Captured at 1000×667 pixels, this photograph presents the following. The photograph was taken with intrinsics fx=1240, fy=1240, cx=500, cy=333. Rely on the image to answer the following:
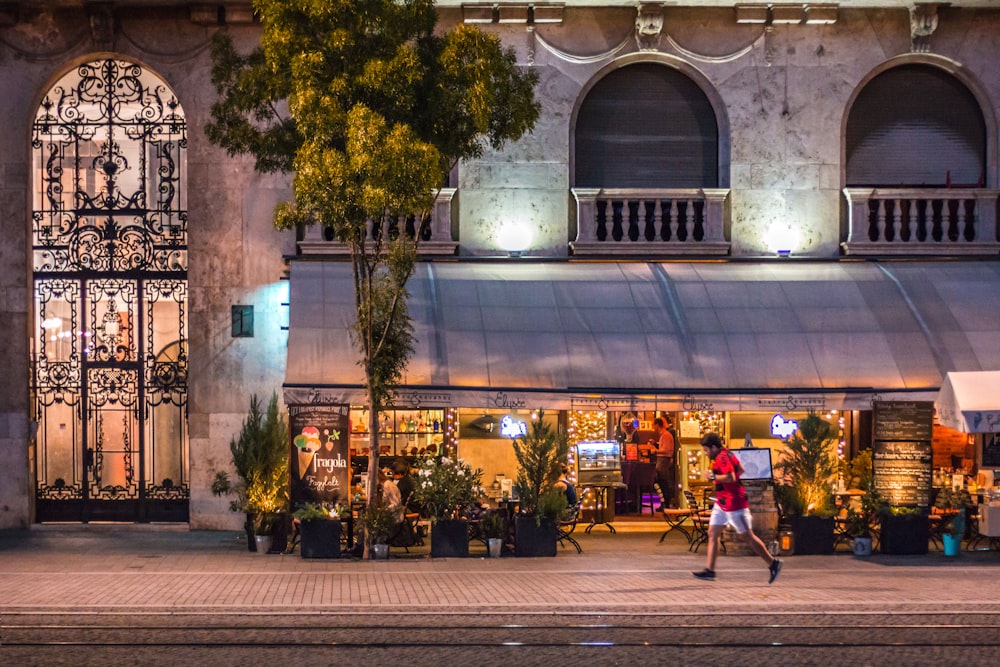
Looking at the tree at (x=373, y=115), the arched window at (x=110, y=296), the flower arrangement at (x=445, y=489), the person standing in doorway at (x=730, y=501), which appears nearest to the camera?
the person standing in doorway at (x=730, y=501)

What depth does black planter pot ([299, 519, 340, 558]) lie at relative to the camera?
1769cm

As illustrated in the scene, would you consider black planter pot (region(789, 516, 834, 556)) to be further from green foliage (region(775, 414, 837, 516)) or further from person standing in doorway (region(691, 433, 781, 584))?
person standing in doorway (region(691, 433, 781, 584))

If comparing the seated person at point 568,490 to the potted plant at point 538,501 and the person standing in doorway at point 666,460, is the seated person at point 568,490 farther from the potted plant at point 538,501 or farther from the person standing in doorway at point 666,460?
the person standing in doorway at point 666,460

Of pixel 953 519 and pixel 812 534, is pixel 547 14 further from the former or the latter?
pixel 953 519

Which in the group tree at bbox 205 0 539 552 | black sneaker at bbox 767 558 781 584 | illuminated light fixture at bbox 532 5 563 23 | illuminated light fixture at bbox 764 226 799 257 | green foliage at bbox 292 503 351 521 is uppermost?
illuminated light fixture at bbox 532 5 563 23

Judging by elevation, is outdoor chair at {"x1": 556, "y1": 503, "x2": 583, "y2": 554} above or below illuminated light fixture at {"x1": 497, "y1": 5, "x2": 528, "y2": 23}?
below

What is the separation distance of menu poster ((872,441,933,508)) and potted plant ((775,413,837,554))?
1.00 meters

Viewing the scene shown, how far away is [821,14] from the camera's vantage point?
70.8 ft

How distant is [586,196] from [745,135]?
3029 mm

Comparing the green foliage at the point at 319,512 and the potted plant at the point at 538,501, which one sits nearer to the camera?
the green foliage at the point at 319,512

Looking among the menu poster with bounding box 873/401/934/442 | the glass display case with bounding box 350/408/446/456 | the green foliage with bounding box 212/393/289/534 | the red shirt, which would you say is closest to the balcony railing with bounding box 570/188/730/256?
the glass display case with bounding box 350/408/446/456

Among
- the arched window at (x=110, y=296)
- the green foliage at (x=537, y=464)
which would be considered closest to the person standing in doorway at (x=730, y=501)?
the green foliage at (x=537, y=464)

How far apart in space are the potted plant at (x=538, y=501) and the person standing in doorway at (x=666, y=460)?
4.52 meters

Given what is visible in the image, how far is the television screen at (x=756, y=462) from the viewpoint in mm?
18078
